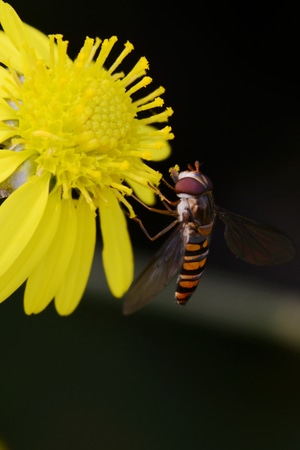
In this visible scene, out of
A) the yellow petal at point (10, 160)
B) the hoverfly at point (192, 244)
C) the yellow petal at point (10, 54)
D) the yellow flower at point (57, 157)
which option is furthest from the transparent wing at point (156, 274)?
the yellow petal at point (10, 54)

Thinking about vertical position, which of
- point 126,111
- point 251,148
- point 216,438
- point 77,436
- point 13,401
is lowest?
point 216,438

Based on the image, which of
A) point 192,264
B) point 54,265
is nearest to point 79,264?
point 54,265

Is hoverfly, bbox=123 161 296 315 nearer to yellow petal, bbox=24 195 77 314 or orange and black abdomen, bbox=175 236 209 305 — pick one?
orange and black abdomen, bbox=175 236 209 305

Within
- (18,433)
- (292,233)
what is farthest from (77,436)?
(292,233)

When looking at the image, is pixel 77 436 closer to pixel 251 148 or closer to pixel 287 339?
pixel 287 339

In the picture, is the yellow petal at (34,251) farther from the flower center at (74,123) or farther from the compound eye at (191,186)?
the compound eye at (191,186)

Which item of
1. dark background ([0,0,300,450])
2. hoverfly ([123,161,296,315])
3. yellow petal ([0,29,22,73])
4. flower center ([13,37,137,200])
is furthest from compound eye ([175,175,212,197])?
dark background ([0,0,300,450])
